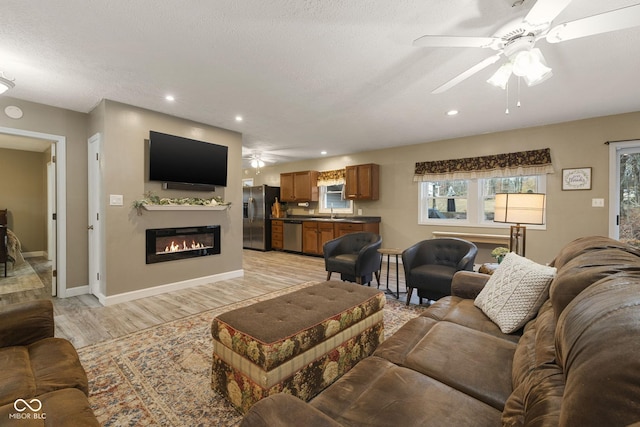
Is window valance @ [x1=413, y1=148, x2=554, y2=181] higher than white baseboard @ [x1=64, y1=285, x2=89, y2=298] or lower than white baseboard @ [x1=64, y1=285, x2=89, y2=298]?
higher

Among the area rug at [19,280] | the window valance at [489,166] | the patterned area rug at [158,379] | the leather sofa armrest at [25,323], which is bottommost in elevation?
the patterned area rug at [158,379]

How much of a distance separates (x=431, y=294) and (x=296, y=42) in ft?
9.42

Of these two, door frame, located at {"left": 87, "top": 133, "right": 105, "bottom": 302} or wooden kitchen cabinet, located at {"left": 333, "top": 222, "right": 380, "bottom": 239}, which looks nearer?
door frame, located at {"left": 87, "top": 133, "right": 105, "bottom": 302}

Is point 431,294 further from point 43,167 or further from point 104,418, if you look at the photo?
point 43,167

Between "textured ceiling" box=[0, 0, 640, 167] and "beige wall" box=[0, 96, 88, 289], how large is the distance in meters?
0.18

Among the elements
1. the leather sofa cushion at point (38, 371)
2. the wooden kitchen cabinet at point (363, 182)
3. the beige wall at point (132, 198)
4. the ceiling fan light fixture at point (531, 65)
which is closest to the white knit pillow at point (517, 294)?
the ceiling fan light fixture at point (531, 65)

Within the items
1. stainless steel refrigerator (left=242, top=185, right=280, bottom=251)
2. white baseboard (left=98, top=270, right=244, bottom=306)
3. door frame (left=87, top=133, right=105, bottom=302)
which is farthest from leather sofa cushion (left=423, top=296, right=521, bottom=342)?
stainless steel refrigerator (left=242, top=185, right=280, bottom=251)

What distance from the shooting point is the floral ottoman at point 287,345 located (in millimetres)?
1491

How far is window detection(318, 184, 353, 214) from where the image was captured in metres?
7.03

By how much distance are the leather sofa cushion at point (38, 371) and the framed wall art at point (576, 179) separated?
577 cm

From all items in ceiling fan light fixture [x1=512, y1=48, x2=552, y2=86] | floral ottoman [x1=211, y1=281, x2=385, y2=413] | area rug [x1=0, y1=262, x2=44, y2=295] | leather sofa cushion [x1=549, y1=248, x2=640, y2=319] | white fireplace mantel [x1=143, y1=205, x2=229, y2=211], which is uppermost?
ceiling fan light fixture [x1=512, y1=48, x2=552, y2=86]

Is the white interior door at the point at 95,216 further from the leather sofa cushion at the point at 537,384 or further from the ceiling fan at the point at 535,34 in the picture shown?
the leather sofa cushion at the point at 537,384

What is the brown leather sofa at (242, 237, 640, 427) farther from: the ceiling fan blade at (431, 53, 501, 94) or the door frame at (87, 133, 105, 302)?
the door frame at (87, 133, 105, 302)

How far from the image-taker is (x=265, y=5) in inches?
72.4
